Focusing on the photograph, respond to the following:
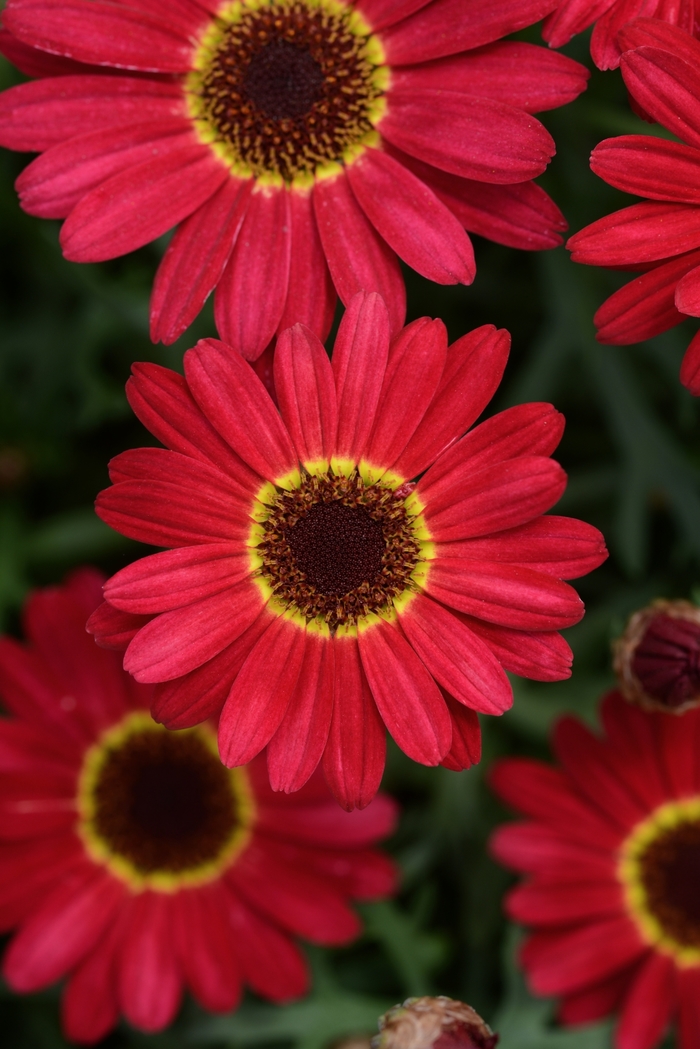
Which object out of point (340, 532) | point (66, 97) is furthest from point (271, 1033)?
point (66, 97)

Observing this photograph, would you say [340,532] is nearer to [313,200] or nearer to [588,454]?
[313,200]

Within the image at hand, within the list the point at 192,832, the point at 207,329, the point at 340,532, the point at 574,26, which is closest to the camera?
the point at 574,26

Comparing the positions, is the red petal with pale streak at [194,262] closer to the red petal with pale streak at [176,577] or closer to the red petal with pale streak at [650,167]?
the red petal with pale streak at [176,577]

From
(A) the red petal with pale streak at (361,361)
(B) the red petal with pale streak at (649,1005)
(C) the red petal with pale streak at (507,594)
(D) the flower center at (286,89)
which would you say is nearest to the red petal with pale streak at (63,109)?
(D) the flower center at (286,89)

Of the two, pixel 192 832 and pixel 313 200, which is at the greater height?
pixel 313 200


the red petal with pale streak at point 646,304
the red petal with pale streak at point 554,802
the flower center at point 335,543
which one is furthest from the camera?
the red petal with pale streak at point 554,802

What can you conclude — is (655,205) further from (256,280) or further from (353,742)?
(353,742)

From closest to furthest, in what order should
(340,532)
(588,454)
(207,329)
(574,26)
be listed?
(574,26) < (340,532) < (207,329) < (588,454)
